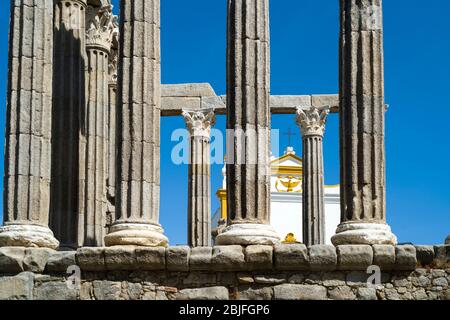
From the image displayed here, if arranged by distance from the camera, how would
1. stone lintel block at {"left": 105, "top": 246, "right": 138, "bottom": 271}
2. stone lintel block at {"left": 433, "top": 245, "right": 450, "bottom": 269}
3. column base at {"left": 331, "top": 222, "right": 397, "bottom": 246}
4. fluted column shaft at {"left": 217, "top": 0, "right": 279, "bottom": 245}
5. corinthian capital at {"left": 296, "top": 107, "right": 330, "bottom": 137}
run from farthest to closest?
corinthian capital at {"left": 296, "top": 107, "right": 330, "bottom": 137} < fluted column shaft at {"left": 217, "top": 0, "right": 279, "bottom": 245} < column base at {"left": 331, "top": 222, "right": 397, "bottom": 246} < stone lintel block at {"left": 105, "top": 246, "right": 138, "bottom": 271} < stone lintel block at {"left": 433, "top": 245, "right": 450, "bottom": 269}

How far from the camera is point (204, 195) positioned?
120ft

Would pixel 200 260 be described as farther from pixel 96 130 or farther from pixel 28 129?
pixel 96 130

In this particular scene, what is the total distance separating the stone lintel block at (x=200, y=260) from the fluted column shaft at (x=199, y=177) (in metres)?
13.1

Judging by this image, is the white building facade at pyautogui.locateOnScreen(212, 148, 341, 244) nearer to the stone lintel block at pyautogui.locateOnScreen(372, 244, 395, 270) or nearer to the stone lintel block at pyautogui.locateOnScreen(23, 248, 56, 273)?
the stone lintel block at pyautogui.locateOnScreen(23, 248, 56, 273)

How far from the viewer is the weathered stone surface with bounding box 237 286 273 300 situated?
2244 cm

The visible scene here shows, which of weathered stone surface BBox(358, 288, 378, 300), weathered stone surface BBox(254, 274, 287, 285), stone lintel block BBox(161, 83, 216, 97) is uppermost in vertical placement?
stone lintel block BBox(161, 83, 216, 97)

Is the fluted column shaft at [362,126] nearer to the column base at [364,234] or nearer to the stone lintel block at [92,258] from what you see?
the column base at [364,234]

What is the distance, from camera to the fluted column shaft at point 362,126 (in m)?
23.3

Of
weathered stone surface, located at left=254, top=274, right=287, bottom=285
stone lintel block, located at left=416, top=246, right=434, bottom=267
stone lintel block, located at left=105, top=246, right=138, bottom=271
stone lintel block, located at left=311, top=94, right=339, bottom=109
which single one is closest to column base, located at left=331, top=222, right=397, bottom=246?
stone lintel block, located at left=416, top=246, right=434, bottom=267

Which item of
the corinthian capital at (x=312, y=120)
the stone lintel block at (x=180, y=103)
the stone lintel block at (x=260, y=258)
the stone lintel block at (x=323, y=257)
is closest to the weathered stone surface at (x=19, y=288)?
the stone lintel block at (x=260, y=258)

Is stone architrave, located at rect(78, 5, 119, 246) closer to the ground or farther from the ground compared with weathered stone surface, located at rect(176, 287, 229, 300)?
farther from the ground

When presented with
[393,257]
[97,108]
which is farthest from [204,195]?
[393,257]

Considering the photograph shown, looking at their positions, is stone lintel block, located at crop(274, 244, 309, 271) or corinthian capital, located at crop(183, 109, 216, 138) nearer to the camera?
stone lintel block, located at crop(274, 244, 309, 271)

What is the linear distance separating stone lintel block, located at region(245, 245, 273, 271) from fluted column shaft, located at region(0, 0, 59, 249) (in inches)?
182
